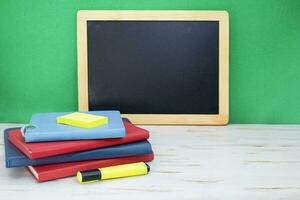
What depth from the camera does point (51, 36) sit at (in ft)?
3.21

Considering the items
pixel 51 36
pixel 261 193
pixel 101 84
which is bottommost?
pixel 261 193

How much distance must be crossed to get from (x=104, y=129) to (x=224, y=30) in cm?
41

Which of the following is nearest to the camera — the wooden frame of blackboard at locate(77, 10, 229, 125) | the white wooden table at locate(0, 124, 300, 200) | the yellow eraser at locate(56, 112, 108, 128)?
the white wooden table at locate(0, 124, 300, 200)

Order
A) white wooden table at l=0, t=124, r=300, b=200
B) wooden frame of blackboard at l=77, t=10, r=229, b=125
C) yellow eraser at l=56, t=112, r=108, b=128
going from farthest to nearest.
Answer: wooden frame of blackboard at l=77, t=10, r=229, b=125 → yellow eraser at l=56, t=112, r=108, b=128 → white wooden table at l=0, t=124, r=300, b=200

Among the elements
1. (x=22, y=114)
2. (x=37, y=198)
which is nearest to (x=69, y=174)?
(x=37, y=198)

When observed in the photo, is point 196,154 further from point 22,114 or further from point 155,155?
point 22,114

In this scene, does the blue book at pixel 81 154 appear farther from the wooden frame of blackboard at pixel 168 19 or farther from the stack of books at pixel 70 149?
the wooden frame of blackboard at pixel 168 19

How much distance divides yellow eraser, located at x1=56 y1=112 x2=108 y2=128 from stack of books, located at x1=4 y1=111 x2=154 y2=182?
1cm

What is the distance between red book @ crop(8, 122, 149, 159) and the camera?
2.08 ft

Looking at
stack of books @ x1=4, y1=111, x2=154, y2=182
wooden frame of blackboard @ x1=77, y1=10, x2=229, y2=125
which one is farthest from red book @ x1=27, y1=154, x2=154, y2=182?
wooden frame of blackboard @ x1=77, y1=10, x2=229, y2=125

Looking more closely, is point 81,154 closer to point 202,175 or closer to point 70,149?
point 70,149

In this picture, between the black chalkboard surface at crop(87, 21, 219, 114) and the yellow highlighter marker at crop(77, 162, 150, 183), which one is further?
the black chalkboard surface at crop(87, 21, 219, 114)

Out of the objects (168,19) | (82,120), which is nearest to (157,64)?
(168,19)

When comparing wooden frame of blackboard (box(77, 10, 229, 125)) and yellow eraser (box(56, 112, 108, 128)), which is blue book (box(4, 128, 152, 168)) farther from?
wooden frame of blackboard (box(77, 10, 229, 125))
